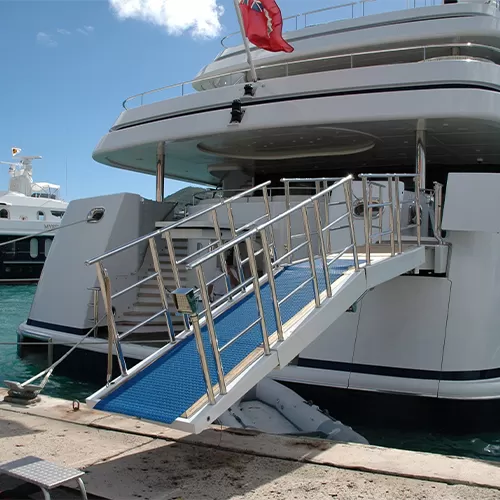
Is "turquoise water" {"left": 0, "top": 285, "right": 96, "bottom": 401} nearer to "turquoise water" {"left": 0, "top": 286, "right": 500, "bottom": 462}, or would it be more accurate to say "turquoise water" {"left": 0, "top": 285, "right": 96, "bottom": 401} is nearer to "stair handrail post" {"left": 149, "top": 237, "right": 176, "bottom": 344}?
"stair handrail post" {"left": 149, "top": 237, "right": 176, "bottom": 344}

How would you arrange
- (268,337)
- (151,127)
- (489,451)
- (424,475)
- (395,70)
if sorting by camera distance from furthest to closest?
(151,127)
(395,70)
(489,451)
(268,337)
(424,475)

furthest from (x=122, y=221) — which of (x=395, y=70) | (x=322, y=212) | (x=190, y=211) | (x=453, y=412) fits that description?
(x=453, y=412)

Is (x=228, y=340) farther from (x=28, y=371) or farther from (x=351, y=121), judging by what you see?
(x=28, y=371)

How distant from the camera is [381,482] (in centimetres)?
341

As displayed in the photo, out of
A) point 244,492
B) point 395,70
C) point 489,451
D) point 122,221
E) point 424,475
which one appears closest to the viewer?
point 244,492

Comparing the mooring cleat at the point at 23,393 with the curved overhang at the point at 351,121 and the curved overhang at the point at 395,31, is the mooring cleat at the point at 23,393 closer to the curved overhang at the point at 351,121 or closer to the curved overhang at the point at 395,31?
the curved overhang at the point at 351,121

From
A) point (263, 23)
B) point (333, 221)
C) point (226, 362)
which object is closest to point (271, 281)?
point (226, 362)

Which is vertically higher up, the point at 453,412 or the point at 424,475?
the point at 424,475

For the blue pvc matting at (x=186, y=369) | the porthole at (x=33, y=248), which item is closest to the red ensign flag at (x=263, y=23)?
the blue pvc matting at (x=186, y=369)

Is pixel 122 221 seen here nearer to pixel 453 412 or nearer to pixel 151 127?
pixel 151 127

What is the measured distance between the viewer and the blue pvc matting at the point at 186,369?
3.69 m

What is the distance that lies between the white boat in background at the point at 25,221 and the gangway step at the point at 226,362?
75.7 feet

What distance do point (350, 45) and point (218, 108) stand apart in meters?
2.83

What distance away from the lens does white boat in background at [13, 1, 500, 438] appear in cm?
529
